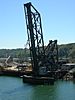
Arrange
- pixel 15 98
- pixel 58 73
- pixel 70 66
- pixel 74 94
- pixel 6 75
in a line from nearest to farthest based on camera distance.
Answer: pixel 15 98 → pixel 74 94 → pixel 58 73 → pixel 70 66 → pixel 6 75

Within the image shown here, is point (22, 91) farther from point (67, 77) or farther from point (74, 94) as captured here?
point (67, 77)

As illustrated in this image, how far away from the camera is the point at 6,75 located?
241ft

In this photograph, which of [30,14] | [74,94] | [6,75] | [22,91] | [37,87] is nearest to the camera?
[74,94]

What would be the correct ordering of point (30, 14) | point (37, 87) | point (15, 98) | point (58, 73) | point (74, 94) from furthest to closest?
point (58, 73) < point (30, 14) < point (37, 87) < point (74, 94) < point (15, 98)

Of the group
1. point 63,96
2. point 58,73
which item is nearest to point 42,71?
point 58,73

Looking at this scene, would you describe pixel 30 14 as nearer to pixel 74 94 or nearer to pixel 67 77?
pixel 67 77

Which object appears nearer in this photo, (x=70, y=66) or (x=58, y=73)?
(x=58, y=73)

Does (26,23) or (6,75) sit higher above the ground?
(26,23)

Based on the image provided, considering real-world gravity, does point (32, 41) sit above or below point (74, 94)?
above

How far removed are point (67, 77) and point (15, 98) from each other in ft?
70.4

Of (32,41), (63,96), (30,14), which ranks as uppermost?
(30,14)

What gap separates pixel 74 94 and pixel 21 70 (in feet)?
95.1

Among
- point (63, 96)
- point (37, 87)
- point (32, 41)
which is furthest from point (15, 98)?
point (32, 41)

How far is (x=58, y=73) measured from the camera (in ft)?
204
